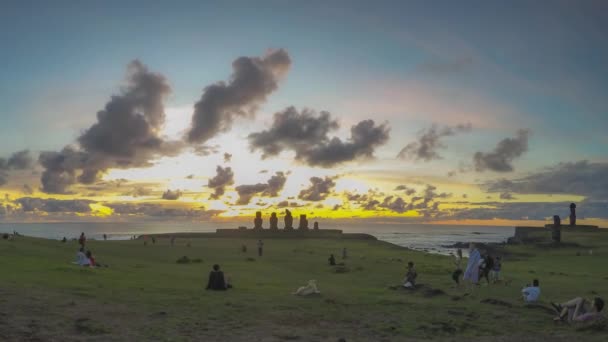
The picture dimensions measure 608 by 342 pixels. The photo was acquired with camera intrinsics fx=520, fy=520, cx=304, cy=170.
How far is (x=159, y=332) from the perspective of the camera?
1518 centimetres

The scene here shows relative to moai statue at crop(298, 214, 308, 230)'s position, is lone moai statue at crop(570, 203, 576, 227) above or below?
above

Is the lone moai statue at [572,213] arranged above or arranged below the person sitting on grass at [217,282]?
→ above

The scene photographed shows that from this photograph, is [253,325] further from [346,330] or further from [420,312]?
[420,312]

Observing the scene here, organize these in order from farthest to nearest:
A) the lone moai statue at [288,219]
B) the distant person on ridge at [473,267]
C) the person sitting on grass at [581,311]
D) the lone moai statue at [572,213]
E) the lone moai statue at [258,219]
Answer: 1. the lone moai statue at [288,219]
2. the lone moai statue at [258,219]
3. the lone moai statue at [572,213]
4. the distant person on ridge at [473,267]
5. the person sitting on grass at [581,311]

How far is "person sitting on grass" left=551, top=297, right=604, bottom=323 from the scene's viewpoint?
1775 cm

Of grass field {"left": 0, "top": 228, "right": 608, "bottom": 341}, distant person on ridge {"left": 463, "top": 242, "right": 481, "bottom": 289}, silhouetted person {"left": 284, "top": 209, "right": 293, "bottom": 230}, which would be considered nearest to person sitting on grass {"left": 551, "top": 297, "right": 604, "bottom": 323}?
grass field {"left": 0, "top": 228, "right": 608, "bottom": 341}

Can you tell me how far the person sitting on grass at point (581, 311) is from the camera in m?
17.8

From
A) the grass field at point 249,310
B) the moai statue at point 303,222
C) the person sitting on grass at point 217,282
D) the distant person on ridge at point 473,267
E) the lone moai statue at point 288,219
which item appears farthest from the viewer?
the moai statue at point 303,222

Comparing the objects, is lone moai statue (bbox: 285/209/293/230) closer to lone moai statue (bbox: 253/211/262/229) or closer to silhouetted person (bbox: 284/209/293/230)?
silhouetted person (bbox: 284/209/293/230)

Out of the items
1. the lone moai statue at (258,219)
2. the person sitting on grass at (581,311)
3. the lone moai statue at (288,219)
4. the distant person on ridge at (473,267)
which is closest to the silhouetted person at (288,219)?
the lone moai statue at (288,219)

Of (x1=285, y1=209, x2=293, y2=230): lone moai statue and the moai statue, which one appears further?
the moai statue

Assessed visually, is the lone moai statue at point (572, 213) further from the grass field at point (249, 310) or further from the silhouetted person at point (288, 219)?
the grass field at point (249, 310)

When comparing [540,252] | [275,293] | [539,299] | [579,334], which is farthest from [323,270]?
[540,252]

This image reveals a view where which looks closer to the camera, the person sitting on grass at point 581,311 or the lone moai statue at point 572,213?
the person sitting on grass at point 581,311
